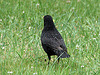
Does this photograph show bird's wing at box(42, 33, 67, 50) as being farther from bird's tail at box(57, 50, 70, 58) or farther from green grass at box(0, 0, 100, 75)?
green grass at box(0, 0, 100, 75)

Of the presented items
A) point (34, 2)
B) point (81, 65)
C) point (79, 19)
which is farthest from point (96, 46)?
point (34, 2)

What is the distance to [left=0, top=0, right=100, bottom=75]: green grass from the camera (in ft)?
14.8

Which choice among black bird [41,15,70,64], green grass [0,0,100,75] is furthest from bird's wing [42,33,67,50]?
green grass [0,0,100,75]

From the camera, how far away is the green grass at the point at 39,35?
450cm

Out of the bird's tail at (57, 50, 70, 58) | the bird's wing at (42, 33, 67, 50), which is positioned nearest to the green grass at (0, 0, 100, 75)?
the bird's tail at (57, 50, 70, 58)

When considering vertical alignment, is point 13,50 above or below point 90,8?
below

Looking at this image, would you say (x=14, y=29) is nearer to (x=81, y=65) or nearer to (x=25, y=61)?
(x=25, y=61)

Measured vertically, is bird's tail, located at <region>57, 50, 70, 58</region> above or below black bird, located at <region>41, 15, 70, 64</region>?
below

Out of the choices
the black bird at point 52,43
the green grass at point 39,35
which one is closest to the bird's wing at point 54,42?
the black bird at point 52,43

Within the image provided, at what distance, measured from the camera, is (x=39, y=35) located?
596 centimetres

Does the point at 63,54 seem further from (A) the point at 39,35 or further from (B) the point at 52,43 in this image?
(A) the point at 39,35

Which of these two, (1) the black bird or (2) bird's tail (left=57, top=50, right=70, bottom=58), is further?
(1) the black bird

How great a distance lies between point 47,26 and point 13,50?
3.09ft

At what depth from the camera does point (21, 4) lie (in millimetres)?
7312
